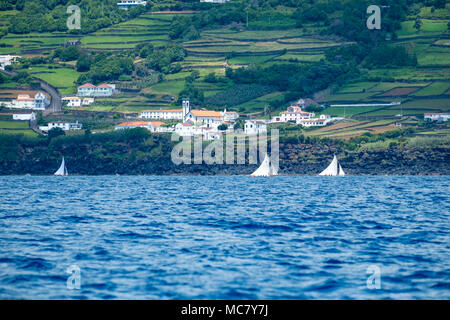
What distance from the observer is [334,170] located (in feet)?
422

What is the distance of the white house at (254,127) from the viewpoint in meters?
152

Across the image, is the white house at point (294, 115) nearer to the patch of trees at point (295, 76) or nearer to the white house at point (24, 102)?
the patch of trees at point (295, 76)

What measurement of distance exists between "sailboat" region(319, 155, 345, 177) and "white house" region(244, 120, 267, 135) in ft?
84.1

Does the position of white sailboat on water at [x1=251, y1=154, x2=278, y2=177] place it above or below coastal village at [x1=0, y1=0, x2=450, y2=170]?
below

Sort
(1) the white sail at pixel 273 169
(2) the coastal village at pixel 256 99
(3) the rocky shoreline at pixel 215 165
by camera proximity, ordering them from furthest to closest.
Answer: (2) the coastal village at pixel 256 99, (1) the white sail at pixel 273 169, (3) the rocky shoreline at pixel 215 165

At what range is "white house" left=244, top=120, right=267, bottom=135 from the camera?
152 m

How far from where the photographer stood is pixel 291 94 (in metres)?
179

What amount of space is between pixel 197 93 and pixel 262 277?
157302 millimetres

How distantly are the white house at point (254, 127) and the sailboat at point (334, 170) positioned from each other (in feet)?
84.1

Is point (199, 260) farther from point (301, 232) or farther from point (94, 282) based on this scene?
point (301, 232)

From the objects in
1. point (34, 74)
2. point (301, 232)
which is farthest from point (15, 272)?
point (34, 74)

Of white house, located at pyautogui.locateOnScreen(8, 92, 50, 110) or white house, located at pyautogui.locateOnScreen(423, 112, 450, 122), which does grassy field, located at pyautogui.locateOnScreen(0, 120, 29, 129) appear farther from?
white house, located at pyautogui.locateOnScreen(423, 112, 450, 122)

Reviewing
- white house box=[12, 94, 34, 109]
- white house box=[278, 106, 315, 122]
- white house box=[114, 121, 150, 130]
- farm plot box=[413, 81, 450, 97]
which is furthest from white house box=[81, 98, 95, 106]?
farm plot box=[413, 81, 450, 97]

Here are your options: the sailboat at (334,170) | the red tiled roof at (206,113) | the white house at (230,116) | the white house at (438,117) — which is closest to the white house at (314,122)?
the white house at (230,116)
